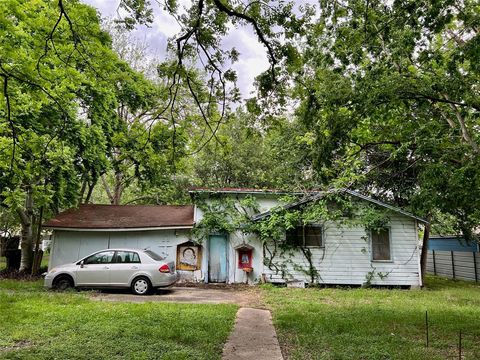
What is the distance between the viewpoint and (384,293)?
1331 cm

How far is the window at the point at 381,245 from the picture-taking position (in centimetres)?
1548

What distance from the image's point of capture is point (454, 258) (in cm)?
2077

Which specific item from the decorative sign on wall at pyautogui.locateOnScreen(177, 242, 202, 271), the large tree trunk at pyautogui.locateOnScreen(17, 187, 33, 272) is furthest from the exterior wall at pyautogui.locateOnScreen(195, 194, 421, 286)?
the large tree trunk at pyautogui.locateOnScreen(17, 187, 33, 272)

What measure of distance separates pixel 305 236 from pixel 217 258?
12.5 ft

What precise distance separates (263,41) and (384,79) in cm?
339

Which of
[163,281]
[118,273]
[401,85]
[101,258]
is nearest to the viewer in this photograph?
[401,85]

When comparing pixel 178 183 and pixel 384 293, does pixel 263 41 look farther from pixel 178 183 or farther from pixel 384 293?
pixel 178 183

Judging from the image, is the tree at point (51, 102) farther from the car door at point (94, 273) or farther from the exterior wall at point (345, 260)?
the exterior wall at point (345, 260)

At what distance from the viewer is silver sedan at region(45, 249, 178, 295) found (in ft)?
38.9

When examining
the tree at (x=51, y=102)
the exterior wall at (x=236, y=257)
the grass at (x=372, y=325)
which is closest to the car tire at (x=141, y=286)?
the tree at (x=51, y=102)

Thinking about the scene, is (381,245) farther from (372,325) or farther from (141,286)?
(141,286)

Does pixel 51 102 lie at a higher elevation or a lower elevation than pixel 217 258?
higher

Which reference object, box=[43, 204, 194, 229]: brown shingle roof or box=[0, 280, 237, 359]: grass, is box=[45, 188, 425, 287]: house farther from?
box=[0, 280, 237, 359]: grass

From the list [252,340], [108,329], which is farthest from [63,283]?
[252,340]
